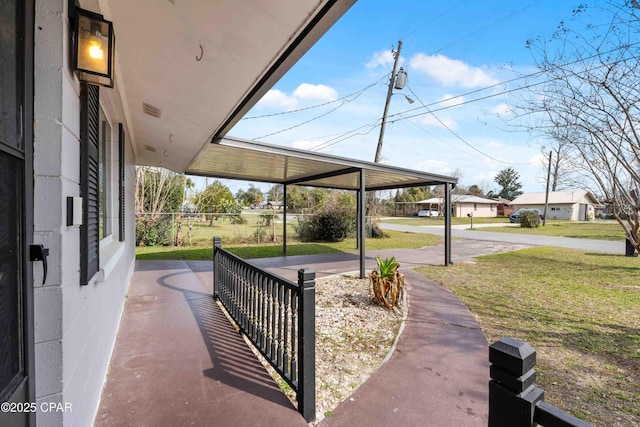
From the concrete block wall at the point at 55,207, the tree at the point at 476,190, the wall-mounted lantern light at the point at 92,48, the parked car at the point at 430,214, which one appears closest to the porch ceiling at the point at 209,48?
the wall-mounted lantern light at the point at 92,48

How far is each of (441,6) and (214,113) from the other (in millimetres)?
9957

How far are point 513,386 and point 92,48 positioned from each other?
218cm

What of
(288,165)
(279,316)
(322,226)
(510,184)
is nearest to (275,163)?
(288,165)

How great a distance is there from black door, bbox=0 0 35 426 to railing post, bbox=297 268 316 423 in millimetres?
1343

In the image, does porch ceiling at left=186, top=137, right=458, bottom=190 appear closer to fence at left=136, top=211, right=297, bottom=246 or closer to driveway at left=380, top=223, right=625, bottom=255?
fence at left=136, top=211, right=297, bottom=246

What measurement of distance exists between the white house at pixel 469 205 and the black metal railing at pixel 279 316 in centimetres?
3646

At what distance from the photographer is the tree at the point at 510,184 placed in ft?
169

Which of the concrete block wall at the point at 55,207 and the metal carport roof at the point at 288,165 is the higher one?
the metal carport roof at the point at 288,165

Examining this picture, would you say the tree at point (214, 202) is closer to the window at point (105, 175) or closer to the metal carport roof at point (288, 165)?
the metal carport roof at point (288, 165)

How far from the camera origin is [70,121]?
1.32 m

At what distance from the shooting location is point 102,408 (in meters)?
2.04

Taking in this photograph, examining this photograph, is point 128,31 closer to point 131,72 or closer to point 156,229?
point 131,72

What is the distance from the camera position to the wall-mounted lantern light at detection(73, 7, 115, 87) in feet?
4.41

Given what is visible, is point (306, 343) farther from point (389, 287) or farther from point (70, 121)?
point (389, 287)
